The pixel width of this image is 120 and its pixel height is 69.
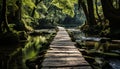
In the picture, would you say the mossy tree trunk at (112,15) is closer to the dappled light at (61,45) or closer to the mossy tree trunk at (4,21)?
the dappled light at (61,45)

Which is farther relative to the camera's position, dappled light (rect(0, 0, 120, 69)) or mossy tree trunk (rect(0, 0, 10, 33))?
mossy tree trunk (rect(0, 0, 10, 33))

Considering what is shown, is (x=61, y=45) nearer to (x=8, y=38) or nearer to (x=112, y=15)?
(x=8, y=38)

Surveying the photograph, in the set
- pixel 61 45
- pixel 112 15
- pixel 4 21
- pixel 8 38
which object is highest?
pixel 4 21

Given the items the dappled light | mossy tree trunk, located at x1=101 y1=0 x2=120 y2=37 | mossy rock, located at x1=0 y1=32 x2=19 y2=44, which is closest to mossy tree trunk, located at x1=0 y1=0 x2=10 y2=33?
the dappled light

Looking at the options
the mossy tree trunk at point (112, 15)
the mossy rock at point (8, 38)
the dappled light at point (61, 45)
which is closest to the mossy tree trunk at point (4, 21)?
the dappled light at point (61, 45)

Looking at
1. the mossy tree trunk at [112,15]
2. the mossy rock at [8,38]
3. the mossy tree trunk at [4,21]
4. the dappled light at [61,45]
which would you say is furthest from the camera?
the mossy tree trunk at [112,15]

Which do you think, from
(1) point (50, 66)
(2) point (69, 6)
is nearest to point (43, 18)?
(2) point (69, 6)

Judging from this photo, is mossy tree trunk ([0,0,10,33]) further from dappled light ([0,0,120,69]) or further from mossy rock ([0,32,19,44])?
mossy rock ([0,32,19,44])

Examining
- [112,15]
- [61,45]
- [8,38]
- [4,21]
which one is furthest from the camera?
[112,15]

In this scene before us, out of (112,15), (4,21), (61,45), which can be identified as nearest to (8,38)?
(4,21)

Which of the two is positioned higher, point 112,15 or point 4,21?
point 4,21

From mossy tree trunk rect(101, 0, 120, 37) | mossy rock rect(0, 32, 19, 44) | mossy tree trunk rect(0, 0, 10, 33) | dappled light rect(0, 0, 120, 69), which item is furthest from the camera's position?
mossy tree trunk rect(101, 0, 120, 37)

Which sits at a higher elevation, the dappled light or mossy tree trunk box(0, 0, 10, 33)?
mossy tree trunk box(0, 0, 10, 33)

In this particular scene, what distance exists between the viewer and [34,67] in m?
8.41
